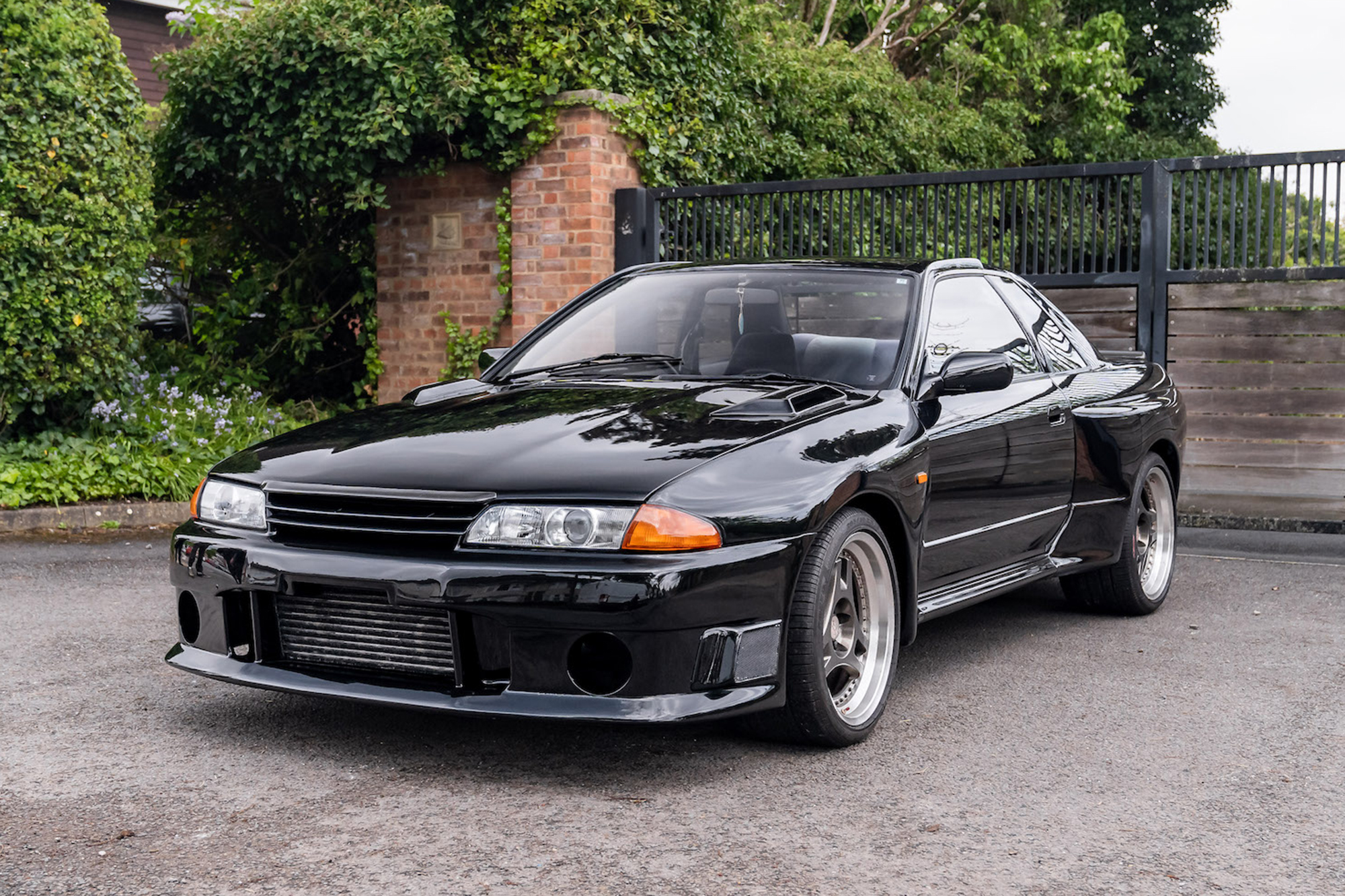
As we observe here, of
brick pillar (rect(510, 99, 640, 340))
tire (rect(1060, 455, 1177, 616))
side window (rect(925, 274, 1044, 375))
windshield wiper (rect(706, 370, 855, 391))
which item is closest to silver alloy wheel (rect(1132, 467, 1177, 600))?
tire (rect(1060, 455, 1177, 616))

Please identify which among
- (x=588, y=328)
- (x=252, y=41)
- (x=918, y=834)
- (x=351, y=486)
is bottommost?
(x=918, y=834)

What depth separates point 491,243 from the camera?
11117 mm

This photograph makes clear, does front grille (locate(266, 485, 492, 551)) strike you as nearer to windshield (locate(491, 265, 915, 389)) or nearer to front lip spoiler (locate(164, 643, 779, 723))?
front lip spoiler (locate(164, 643, 779, 723))

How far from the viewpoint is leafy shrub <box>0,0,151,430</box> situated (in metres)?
9.07

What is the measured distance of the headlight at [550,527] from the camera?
381 centimetres

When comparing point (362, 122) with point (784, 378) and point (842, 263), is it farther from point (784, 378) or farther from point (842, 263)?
point (784, 378)

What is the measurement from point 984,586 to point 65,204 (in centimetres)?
662

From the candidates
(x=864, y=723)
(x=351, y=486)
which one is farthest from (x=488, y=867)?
(x=864, y=723)

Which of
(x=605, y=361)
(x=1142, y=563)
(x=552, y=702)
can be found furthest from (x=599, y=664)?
(x=1142, y=563)

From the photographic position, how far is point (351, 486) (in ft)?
13.3

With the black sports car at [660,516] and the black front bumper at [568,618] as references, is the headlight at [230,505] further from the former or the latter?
the black front bumper at [568,618]

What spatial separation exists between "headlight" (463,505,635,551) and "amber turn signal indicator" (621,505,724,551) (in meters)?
0.02

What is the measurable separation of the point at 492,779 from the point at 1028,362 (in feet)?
9.93

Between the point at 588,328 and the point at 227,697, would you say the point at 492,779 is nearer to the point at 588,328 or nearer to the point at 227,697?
the point at 227,697
